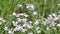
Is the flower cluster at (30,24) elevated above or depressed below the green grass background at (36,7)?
below

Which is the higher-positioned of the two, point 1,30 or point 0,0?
point 0,0

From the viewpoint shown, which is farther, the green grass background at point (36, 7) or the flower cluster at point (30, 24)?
the green grass background at point (36, 7)

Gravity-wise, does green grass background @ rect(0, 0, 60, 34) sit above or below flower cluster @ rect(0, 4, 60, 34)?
above

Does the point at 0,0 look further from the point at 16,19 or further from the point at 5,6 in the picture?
the point at 16,19

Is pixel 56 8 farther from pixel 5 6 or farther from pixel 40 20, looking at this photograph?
pixel 5 6

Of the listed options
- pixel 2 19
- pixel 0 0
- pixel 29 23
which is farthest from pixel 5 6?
pixel 29 23

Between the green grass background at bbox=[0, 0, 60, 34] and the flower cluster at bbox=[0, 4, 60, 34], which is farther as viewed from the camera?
the green grass background at bbox=[0, 0, 60, 34]

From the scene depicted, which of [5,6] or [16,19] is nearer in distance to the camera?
[16,19]

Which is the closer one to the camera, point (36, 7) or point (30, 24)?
point (30, 24)

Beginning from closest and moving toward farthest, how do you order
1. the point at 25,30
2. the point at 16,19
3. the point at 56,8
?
1. the point at 25,30
2. the point at 16,19
3. the point at 56,8

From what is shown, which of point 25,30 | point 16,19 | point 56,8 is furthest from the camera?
point 56,8
